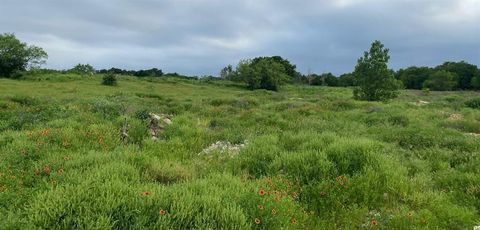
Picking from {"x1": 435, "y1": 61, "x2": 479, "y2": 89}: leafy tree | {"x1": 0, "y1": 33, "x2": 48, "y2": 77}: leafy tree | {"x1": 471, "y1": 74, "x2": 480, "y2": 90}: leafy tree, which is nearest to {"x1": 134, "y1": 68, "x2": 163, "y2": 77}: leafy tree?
{"x1": 0, "y1": 33, "x2": 48, "y2": 77}: leafy tree

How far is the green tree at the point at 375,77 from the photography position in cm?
4125

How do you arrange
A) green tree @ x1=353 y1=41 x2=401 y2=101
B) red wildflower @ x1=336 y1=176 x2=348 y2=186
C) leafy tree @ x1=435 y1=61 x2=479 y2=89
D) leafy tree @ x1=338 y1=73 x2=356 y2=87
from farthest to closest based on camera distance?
leafy tree @ x1=338 y1=73 x2=356 y2=87
leafy tree @ x1=435 y1=61 x2=479 y2=89
green tree @ x1=353 y1=41 x2=401 y2=101
red wildflower @ x1=336 y1=176 x2=348 y2=186

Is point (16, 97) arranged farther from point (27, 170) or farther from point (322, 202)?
point (322, 202)

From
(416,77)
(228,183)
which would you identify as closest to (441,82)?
(416,77)

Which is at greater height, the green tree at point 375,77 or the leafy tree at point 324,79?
the green tree at point 375,77

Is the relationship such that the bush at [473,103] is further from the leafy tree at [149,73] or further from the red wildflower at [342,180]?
the leafy tree at [149,73]

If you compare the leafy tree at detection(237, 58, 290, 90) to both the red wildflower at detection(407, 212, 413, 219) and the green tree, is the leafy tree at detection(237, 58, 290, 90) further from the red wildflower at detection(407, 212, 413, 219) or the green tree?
the red wildflower at detection(407, 212, 413, 219)

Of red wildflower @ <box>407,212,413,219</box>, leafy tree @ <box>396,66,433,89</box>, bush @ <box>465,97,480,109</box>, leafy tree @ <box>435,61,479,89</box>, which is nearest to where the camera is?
red wildflower @ <box>407,212,413,219</box>

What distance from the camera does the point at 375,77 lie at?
136ft

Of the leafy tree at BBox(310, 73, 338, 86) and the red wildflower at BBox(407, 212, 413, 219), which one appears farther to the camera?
the leafy tree at BBox(310, 73, 338, 86)

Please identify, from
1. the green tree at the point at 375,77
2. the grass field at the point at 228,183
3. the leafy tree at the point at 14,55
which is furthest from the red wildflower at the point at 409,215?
the leafy tree at the point at 14,55

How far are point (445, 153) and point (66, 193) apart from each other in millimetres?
9884

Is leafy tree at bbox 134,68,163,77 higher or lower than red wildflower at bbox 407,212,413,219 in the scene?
lower

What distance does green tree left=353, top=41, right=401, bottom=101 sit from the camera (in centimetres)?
4125
